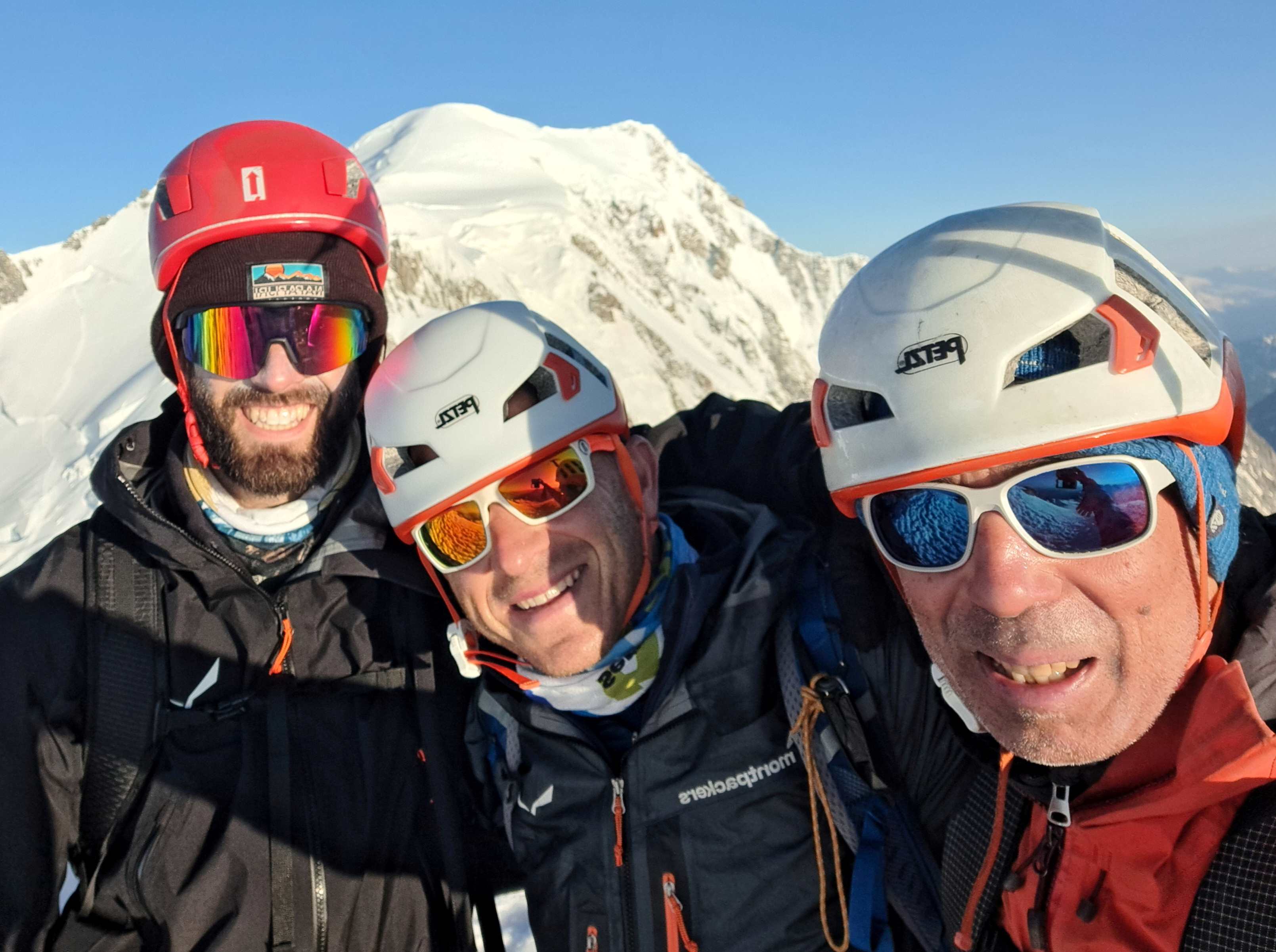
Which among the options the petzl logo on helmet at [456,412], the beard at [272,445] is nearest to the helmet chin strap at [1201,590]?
the petzl logo on helmet at [456,412]

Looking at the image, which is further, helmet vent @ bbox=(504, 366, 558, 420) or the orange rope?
helmet vent @ bbox=(504, 366, 558, 420)

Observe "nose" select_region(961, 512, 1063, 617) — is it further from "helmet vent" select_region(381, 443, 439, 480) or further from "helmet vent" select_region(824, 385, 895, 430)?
"helmet vent" select_region(381, 443, 439, 480)

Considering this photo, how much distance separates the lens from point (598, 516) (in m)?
2.98

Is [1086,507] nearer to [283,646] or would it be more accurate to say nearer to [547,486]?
[547,486]

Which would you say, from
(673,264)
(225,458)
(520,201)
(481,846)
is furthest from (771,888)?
(673,264)

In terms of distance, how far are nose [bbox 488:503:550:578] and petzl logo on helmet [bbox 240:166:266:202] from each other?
6.15 ft

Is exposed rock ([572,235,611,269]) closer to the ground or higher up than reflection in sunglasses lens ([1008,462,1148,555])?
higher up

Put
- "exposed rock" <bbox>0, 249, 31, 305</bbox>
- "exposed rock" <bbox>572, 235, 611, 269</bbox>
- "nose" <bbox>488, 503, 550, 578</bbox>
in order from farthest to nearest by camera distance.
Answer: "exposed rock" <bbox>572, 235, 611, 269</bbox> → "exposed rock" <bbox>0, 249, 31, 305</bbox> → "nose" <bbox>488, 503, 550, 578</bbox>

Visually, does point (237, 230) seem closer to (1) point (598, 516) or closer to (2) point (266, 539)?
(2) point (266, 539)

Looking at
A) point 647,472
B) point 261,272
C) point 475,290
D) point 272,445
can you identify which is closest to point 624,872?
point 647,472

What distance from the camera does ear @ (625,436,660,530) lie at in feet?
10.4

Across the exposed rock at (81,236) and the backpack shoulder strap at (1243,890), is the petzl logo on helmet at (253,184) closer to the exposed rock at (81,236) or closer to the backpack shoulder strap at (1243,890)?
the backpack shoulder strap at (1243,890)

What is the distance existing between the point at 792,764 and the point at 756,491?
1.09m

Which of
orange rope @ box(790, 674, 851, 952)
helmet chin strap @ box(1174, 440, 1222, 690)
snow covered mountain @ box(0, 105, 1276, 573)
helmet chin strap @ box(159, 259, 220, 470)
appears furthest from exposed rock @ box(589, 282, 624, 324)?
helmet chin strap @ box(1174, 440, 1222, 690)
